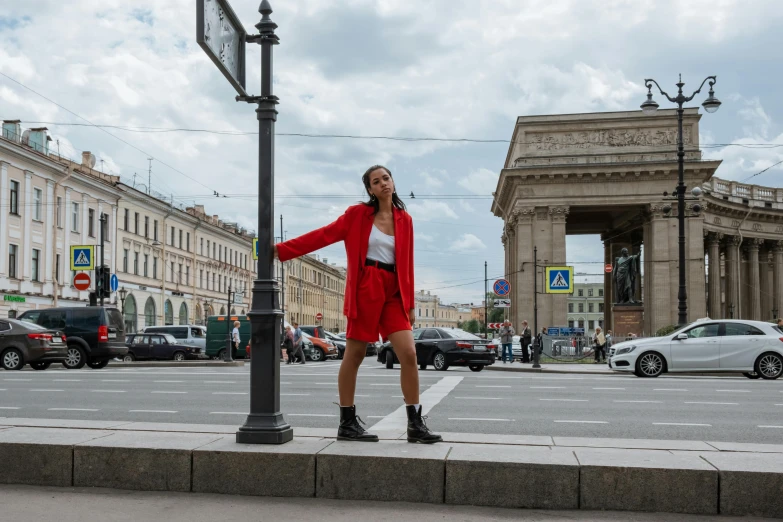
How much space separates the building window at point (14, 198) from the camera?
146 feet

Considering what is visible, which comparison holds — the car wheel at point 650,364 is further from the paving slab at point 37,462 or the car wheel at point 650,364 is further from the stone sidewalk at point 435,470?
the paving slab at point 37,462

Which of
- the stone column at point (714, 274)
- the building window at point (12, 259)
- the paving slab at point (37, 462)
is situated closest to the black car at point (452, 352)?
the paving slab at point (37, 462)

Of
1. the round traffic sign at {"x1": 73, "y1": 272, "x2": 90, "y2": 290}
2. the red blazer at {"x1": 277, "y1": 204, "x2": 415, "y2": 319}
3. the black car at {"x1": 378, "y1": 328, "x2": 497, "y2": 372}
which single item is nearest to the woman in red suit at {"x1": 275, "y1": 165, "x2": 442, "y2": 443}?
the red blazer at {"x1": 277, "y1": 204, "x2": 415, "y2": 319}

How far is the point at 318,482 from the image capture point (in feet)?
16.6

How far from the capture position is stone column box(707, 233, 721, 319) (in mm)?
68250

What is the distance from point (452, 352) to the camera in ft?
83.7

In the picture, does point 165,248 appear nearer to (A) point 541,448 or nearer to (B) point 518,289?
(B) point 518,289

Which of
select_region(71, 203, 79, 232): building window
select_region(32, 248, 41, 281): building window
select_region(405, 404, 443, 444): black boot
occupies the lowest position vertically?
select_region(405, 404, 443, 444): black boot

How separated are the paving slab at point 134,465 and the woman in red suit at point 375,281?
1.09 m

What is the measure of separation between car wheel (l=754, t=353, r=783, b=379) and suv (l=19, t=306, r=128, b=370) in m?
17.8

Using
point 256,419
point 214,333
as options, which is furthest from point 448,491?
point 214,333

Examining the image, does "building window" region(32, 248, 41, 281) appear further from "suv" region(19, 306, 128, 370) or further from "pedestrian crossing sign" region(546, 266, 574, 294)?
"pedestrian crossing sign" region(546, 266, 574, 294)

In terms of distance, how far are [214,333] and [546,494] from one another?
3457cm

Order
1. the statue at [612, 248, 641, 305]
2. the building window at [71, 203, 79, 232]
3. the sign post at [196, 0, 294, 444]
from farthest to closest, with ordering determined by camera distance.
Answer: the building window at [71, 203, 79, 232], the statue at [612, 248, 641, 305], the sign post at [196, 0, 294, 444]
